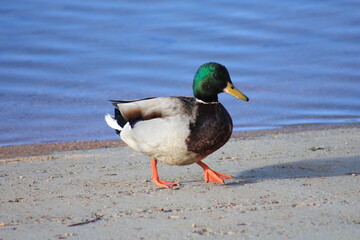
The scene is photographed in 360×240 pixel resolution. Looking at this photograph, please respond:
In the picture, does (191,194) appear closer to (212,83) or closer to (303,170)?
(212,83)

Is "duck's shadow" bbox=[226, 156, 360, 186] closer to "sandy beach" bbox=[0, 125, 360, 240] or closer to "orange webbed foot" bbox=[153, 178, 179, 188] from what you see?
"sandy beach" bbox=[0, 125, 360, 240]

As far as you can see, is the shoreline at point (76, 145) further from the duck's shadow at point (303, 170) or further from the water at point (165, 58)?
→ the duck's shadow at point (303, 170)

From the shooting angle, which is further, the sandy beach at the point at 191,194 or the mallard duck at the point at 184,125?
the mallard duck at the point at 184,125

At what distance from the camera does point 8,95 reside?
8.39 m

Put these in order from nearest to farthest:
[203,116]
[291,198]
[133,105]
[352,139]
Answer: [291,198] → [203,116] → [133,105] → [352,139]

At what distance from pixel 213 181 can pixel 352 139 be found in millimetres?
1797

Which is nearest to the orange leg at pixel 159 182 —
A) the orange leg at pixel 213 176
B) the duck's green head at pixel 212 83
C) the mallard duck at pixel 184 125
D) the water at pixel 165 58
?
the mallard duck at pixel 184 125

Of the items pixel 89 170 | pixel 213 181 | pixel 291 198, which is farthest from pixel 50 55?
pixel 291 198

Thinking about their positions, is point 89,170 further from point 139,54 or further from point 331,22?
point 331,22

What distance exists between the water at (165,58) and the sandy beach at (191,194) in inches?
52.1

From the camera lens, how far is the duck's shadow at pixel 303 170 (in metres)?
4.87

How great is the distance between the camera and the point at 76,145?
21.5ft

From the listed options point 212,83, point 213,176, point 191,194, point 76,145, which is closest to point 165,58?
point 76,145

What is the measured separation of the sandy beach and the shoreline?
0.03m
